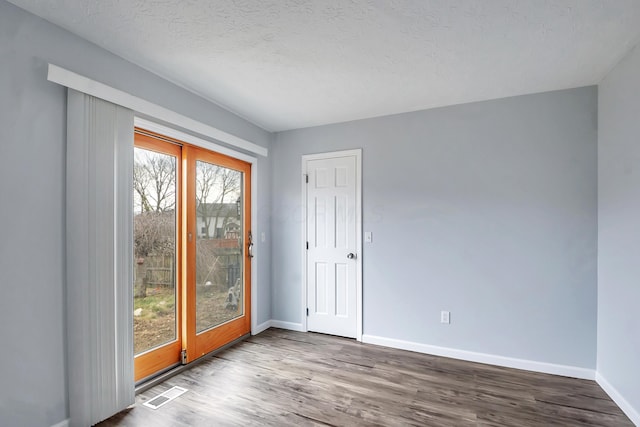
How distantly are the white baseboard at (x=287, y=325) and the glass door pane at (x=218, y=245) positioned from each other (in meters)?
0.59

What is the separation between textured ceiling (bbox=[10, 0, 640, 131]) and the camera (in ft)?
5.72

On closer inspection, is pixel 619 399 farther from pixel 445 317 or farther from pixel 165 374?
pixel 165 374

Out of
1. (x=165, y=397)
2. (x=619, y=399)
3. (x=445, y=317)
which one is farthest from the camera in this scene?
(x=445, y=317)

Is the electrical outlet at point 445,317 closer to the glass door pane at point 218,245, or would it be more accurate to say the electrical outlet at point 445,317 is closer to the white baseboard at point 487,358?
the white baseboard at point 487,358

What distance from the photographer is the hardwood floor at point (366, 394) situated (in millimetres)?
2125

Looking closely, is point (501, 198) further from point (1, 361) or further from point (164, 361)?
point (1, 361)

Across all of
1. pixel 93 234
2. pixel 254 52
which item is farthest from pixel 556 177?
pixel 93 234

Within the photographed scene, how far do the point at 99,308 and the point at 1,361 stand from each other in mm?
491

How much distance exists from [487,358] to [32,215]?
3.75 meters

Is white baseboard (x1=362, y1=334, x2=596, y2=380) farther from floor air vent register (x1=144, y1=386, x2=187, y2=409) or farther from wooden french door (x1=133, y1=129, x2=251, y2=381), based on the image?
floor air vent register (x1=144, y1=386, x2=187, y2=409)

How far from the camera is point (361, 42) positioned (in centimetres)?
207

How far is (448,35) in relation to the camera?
200cm

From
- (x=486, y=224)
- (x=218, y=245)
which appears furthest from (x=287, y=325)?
(x=486, y=224)

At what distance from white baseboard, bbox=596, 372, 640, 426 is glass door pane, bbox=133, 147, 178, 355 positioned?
3538 mm
